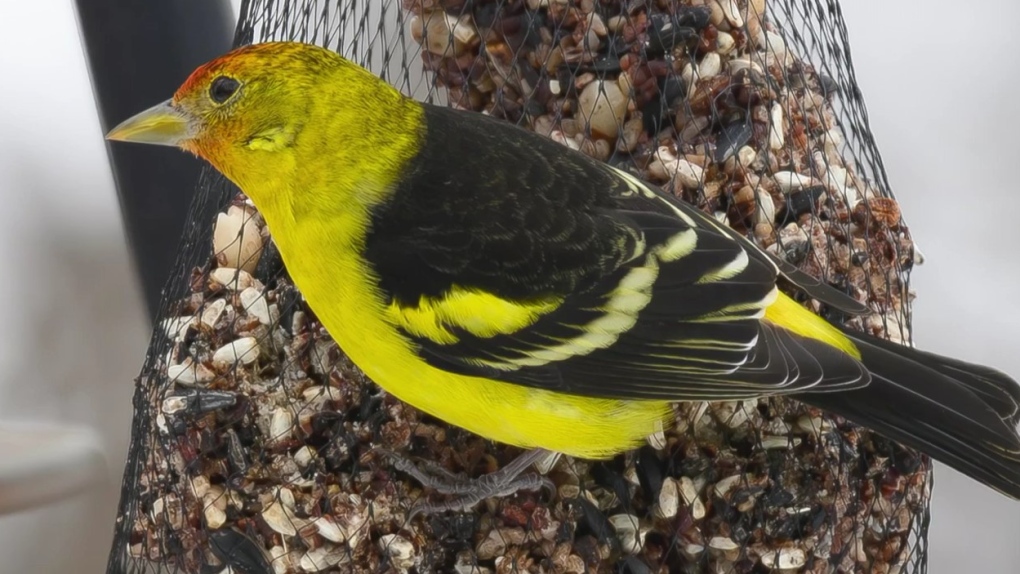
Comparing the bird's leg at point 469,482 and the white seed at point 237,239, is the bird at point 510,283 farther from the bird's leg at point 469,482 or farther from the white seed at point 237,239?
the white seed at point 237,239

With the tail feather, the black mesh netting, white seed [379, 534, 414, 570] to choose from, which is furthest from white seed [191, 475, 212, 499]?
the tail feather

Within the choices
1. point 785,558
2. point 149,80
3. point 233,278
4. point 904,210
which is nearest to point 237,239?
point 233,278

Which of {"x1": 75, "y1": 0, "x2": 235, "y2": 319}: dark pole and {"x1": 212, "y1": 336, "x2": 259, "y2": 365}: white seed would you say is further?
{"x1": 75, "y1": 0, "x2": 235, "y2": 319}: dark pole

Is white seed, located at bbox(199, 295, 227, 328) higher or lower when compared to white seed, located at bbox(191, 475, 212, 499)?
higher

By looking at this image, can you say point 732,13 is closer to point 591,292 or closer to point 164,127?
point 591,292

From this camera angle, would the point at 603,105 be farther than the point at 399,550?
Yes

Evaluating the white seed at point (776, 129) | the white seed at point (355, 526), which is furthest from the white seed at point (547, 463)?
the white seed at point (776, 129)

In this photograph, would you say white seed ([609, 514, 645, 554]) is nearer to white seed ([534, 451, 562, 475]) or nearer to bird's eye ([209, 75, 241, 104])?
white seed ([534, 451, 562, 475])

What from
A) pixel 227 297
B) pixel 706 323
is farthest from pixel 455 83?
pixel 706 323
